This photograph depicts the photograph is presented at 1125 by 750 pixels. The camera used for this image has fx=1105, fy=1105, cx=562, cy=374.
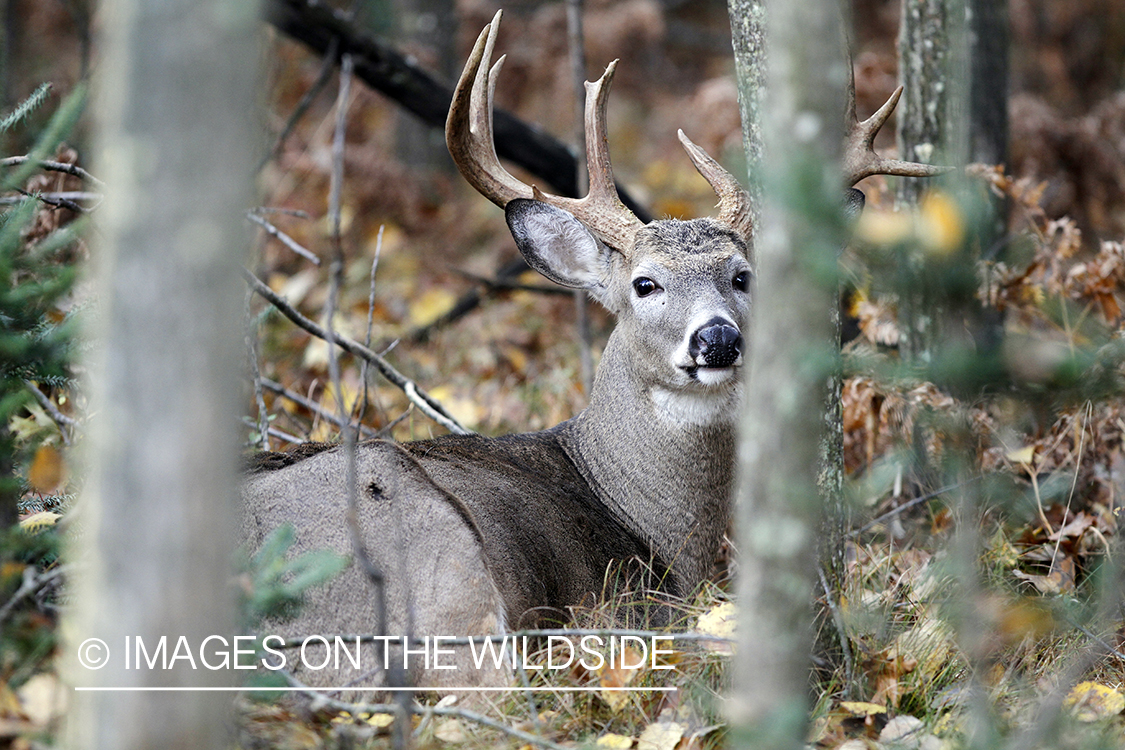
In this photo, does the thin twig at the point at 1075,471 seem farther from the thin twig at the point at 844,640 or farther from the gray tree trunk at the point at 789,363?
the gray tree trunk at the point at 789,363

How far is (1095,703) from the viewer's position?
141 inches

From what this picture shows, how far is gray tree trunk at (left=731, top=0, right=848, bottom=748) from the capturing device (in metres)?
2.23

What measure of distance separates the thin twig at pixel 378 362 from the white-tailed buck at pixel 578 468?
546 mm

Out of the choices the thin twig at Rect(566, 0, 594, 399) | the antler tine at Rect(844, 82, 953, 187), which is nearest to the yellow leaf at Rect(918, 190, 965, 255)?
the antler tine at Rect(844, 82, 953, 187)

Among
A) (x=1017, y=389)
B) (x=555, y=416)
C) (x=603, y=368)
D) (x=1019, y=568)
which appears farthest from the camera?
(x=555, y=416)

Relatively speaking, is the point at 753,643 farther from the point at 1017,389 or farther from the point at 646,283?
the point at 646,283

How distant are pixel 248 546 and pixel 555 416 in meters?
3.07

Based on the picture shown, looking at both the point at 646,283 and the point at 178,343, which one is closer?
the point at 178,343

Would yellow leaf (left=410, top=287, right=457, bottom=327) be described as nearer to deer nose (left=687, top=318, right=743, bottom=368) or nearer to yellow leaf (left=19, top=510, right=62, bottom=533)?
deer nose (left=687, top=318, right=743, bottom=368)

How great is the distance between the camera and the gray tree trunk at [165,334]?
2004 mm

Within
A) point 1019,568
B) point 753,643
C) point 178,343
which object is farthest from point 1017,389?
point 1019,568

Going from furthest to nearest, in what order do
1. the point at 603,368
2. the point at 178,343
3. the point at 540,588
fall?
the point at 603,368 < the point at 540,588 < the point at 178,343

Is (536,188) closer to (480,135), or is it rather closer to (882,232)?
(480,135)

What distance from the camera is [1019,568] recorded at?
488cm
